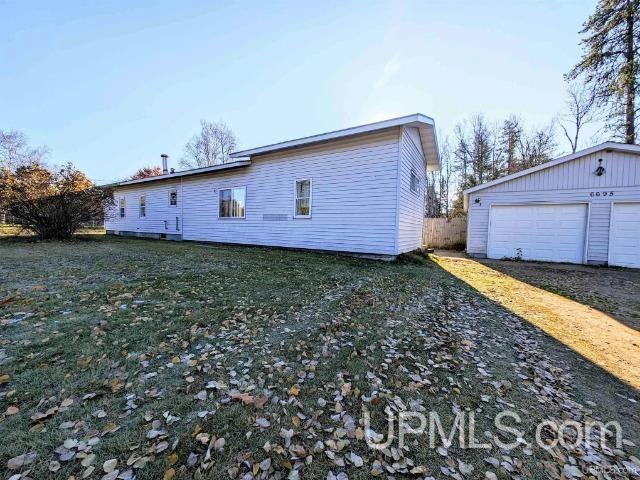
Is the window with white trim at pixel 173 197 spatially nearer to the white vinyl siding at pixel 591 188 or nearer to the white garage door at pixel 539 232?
the white garage door at pixel 539 232

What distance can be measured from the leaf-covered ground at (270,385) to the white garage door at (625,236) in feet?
27.8

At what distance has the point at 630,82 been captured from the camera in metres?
12.7

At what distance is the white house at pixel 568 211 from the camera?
9.38 meters

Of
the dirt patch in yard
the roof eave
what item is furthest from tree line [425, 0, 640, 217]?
the roof eave

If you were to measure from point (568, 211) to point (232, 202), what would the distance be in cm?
1327

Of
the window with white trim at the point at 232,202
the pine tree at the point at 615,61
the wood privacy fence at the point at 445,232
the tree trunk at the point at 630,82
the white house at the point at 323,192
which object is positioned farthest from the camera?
the wood privacy fence at the point at 445,232

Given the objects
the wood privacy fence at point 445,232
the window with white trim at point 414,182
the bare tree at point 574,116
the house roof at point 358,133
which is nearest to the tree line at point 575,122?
the bare tree at point 574,116

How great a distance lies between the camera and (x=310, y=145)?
383 inches

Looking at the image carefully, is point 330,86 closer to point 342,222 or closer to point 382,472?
point 342,222

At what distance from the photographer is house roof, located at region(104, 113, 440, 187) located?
7996 millimetres

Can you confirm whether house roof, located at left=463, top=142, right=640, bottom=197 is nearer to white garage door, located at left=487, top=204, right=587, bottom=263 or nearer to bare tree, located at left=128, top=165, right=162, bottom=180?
white garage door, located at left=487, top=204, right=587, bottom=263

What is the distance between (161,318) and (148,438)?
216 centimetres

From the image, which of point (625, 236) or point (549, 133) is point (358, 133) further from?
point (549, 133)

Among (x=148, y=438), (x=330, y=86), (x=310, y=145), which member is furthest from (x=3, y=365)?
(x=330, y=86)
